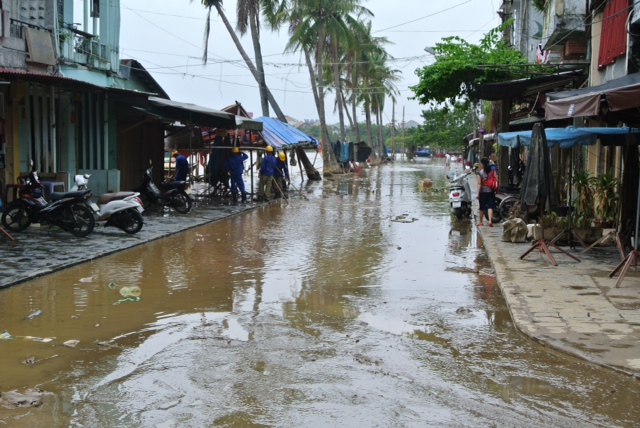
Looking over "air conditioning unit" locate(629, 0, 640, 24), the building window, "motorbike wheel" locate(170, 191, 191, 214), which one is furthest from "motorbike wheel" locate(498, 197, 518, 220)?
"motorbike wheel" locate(170, 191, 191, 214)

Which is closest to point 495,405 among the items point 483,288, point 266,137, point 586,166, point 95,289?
point 483,288

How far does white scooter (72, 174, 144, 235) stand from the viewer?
45.9ft

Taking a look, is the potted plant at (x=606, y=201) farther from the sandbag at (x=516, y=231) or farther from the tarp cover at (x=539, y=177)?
the tarp cover at (x=539, y=177)

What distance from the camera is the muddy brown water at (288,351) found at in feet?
16.1

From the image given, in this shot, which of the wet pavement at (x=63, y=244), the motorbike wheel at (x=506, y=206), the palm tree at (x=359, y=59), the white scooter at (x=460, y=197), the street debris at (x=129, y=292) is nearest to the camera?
the street debris at (x=129, y=292)

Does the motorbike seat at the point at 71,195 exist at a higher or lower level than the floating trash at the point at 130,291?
higher

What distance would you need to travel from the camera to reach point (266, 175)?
2334cm

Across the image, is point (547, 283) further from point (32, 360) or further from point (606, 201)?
point (32, 360)

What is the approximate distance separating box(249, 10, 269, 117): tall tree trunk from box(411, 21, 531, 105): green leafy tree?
656 inches

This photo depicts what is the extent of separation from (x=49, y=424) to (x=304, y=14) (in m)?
39.7

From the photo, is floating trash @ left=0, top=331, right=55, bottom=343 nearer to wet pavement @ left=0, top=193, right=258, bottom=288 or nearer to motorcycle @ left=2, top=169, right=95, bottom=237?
wet pavement @ left=0, top=193, right=258, bottom=288

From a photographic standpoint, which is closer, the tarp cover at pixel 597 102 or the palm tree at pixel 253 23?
the tarp cover at pixel 597 102

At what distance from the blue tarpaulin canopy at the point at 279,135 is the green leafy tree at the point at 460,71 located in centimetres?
676

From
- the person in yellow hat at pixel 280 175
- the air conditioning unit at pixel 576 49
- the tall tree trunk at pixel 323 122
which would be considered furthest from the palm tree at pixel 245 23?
the air conditioning unit at pixel 576 49
